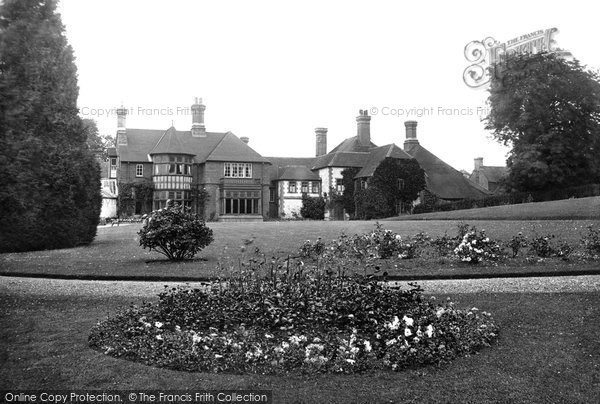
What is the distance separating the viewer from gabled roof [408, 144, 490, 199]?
47094mm

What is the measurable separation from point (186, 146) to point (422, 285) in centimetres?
4181

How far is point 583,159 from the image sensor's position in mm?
38000

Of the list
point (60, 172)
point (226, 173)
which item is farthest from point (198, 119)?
point (60, 172)

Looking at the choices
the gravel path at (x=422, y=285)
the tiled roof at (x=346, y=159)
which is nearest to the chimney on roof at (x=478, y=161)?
the tiled roof at (x=346, y=159)

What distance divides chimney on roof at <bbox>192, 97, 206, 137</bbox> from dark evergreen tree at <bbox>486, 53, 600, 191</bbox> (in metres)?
27.8

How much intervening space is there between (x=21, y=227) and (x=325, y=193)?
33.4m

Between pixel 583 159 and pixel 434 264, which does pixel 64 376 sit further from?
pixel 583 159

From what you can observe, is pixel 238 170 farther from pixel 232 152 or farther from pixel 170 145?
pixel 170 145

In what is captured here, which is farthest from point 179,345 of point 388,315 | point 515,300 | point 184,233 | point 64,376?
point 184,233

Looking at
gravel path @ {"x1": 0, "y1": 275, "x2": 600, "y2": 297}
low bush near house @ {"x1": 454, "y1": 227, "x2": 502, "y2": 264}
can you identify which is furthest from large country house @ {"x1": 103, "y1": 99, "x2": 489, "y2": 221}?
gravel path @ {"x1": 0, "y1": 275, "x2": 600, "y2": 297}

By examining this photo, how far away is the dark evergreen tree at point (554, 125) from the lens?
37469 millimetres

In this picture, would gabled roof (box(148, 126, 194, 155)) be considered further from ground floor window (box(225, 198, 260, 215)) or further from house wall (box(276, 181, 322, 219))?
house wall (box(276, 181, 322, 219))

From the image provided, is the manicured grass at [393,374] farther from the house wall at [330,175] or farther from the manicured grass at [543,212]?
the house wall at [330,175]

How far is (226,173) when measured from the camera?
48.1m
